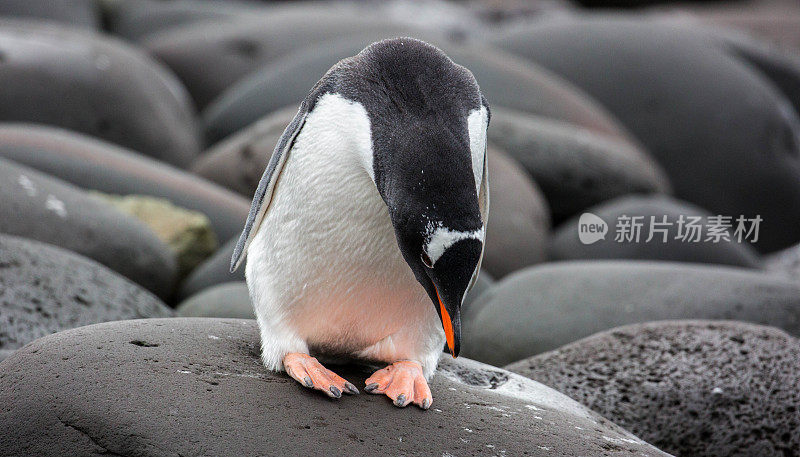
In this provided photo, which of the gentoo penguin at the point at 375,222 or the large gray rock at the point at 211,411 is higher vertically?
the gentoo penguin at the point at 375,222

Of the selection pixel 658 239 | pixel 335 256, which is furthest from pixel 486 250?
pixel 335 256

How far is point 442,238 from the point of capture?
2.57 metres

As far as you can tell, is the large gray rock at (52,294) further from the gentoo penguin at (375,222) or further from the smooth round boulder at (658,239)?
the smooth round boulder at (658,239)

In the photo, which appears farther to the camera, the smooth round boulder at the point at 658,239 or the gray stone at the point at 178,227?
the smooth round boulder at the point at 658,239

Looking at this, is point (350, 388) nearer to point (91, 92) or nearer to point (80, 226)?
point (80, 226)

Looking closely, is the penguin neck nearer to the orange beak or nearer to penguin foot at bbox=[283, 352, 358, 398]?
the orange beak

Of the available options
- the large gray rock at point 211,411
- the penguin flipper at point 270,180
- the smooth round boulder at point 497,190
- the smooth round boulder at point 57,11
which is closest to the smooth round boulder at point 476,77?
the smooth round boulder at point 497,190

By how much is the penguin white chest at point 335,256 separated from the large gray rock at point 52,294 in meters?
1.20

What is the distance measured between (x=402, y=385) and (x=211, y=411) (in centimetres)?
63

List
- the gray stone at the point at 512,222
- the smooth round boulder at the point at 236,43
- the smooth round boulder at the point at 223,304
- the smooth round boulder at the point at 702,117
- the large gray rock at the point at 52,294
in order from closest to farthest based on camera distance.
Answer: the large gray rock at the point at 52,294
the smooth round boulder at the point at 223,304
the gray stone at the point at 512,222
the smooth round boulder at the point at 702,117
the smooth round boulder at the point at 236,43

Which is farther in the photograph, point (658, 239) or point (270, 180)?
point (658, 239)

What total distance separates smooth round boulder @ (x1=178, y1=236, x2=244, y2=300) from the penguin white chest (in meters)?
2.30

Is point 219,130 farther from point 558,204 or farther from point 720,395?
point 720,395

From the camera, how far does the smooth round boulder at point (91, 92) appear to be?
6934mm
